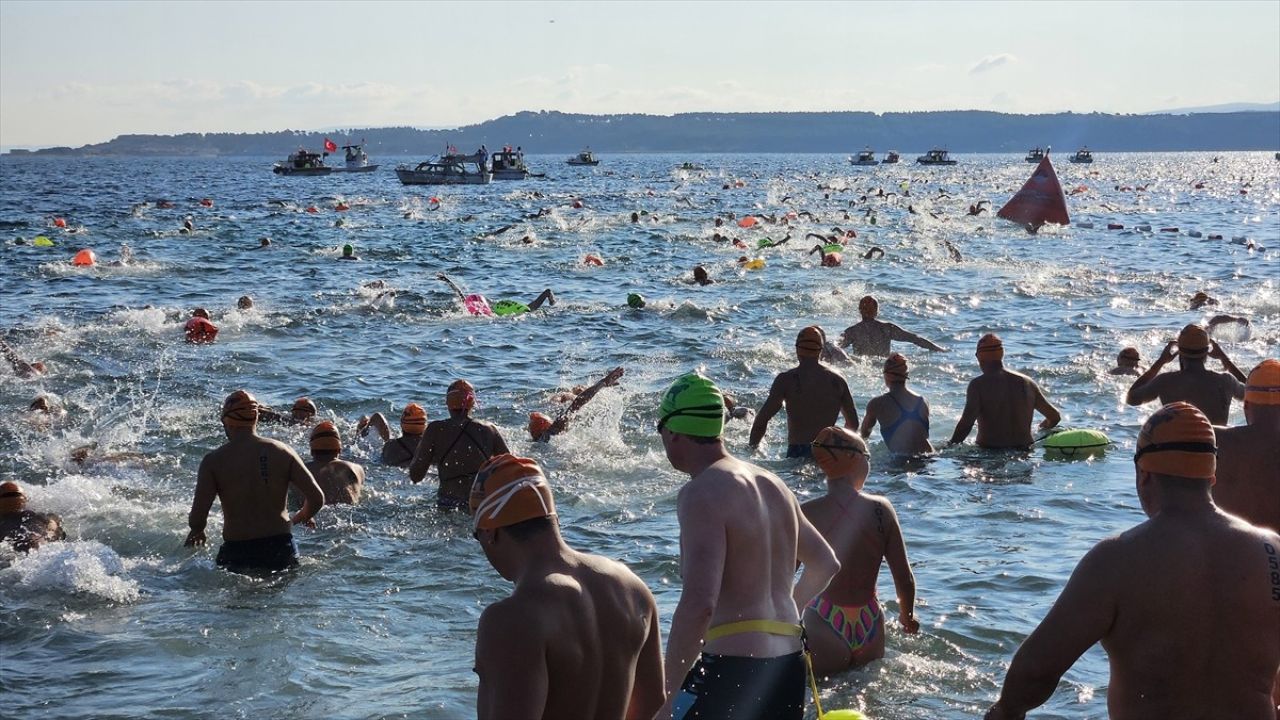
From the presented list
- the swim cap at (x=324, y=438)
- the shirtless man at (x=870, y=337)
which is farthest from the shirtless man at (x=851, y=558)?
the shirtless man at (x=870, y=337)

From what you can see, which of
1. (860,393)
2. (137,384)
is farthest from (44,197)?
(860,393)

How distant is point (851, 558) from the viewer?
6.86m

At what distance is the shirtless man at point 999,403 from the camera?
456 inches

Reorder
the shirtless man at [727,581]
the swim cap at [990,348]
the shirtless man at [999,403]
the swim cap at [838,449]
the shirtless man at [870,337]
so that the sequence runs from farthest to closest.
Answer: the shirtless man at [870,337] < the shirtless man at [999,403] < the swim cap at [990,348] < the swim cap at [838,449] < the shirtless man at [727,581]

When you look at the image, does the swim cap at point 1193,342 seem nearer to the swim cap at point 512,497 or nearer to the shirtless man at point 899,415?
the shirtless man at point 899,415

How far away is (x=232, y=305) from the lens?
24922 millimetres

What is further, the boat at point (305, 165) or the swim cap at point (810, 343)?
the boat at point (305, 165)

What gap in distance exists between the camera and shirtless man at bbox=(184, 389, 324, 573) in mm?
8750

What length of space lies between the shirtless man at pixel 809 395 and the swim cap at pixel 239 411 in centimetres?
457

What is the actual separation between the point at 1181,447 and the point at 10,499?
8476 mm

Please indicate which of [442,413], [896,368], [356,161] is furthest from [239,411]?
[356,161]

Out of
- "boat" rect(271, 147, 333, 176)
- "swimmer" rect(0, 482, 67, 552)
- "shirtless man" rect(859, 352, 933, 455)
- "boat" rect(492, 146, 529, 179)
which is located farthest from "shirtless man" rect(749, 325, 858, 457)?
"boat" rect(271, 147, 333, 176)

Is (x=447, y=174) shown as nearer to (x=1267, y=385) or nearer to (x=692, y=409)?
(x=1267, y=385)

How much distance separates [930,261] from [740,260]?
5.24 meters
